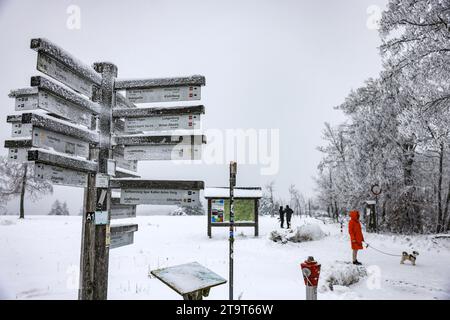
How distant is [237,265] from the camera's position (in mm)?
9312

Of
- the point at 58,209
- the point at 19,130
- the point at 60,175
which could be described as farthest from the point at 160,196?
the point at 58,209

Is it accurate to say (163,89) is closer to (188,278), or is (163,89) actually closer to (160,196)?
(160,196)

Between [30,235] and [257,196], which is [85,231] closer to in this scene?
[257,196]

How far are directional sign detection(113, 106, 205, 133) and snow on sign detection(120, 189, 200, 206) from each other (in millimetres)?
1072

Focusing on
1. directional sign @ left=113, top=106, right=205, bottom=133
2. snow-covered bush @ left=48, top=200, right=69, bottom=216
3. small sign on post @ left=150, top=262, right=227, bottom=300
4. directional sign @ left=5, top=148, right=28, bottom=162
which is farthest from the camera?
snow-covered bush @ left=48, top=200, right=69, bottom=216

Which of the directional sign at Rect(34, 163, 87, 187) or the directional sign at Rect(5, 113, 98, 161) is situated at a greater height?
the directional sign at Rect(5, 113, 98, 161)

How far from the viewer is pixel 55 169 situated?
3.98 metres

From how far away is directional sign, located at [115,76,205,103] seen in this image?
4.90 metres

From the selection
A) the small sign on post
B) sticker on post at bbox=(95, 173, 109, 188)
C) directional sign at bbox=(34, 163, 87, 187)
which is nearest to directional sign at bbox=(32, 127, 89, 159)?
directional sign at bbox=(34, 163, 87, 187)

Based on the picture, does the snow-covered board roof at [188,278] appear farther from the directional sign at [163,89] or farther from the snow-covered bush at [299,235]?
the snow-covered bush at [299,235]

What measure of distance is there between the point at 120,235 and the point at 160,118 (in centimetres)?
220

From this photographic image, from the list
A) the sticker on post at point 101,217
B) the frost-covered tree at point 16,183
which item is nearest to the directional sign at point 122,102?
the sticker on post at point 101,217

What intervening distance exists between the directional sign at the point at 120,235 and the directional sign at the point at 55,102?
1.82 meters

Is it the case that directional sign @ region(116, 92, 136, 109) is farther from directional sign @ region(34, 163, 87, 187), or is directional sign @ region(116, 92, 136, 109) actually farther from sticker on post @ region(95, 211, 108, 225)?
sticker on post @ region(95, 211, 108, 225)
